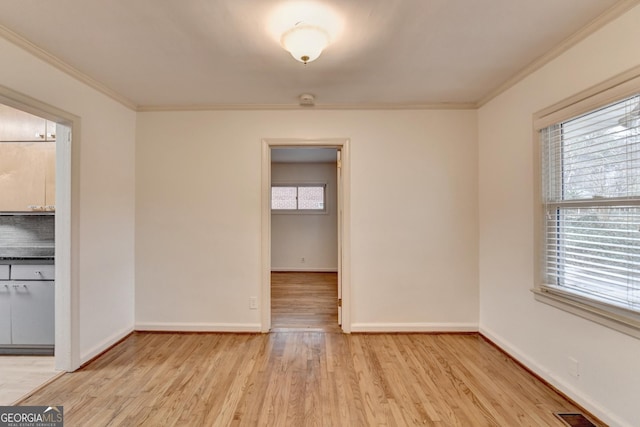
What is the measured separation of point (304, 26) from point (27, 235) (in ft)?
10.5

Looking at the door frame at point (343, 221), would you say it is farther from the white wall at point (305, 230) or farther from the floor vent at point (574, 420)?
the white wall at point (305, 230)

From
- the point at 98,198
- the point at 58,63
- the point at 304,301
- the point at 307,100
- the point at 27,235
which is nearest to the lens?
the point at 58,63

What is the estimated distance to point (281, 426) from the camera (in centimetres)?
177

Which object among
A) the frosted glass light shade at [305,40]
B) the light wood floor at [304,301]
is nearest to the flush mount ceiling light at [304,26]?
the frosted glass light shade at [305,40]

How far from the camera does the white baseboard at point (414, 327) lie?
3139 millimetres

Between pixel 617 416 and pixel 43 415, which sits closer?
pixel 617 416

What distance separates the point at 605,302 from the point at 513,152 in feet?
4.41

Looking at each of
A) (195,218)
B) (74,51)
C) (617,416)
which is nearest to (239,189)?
(195,218)

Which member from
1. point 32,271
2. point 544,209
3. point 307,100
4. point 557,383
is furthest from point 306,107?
point 557,383

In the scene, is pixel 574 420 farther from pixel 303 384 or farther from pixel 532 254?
pixel 303 384

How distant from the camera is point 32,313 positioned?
8.77ft

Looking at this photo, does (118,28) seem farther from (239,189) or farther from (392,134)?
(392,134)

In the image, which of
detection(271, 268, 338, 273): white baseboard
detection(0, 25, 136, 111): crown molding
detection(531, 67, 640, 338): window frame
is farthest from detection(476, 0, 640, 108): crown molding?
detection(271, 268, 338, 273): white baseboard

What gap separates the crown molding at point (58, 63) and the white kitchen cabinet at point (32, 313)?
70.7 inches
